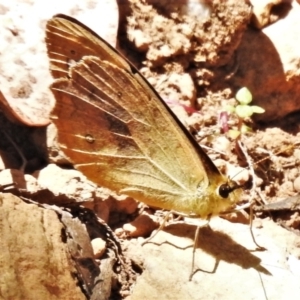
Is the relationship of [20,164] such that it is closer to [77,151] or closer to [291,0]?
[77,151]

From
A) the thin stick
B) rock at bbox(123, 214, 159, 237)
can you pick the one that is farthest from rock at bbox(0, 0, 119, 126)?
the thin stick

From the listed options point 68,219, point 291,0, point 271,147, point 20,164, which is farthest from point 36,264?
point 291,0

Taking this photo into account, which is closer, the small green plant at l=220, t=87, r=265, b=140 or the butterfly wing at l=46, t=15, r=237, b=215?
the butterfly wing at l=46, t=15, r=237, b=215

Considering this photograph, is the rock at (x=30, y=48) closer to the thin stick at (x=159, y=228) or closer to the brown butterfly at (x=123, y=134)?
the brown butterfly at (x=123, y=134)

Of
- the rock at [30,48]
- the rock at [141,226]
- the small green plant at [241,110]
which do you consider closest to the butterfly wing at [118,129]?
the rock at [141,226]

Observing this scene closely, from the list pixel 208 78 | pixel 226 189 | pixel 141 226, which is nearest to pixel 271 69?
pixel 208 78

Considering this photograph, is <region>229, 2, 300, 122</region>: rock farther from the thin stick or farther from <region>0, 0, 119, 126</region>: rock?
the thin stick

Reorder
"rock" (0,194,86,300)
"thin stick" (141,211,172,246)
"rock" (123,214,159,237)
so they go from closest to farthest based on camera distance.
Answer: "rock" (0,194,86,300)
"thin stick" (141,211,172,246)
"rock" (123,214,159,237)

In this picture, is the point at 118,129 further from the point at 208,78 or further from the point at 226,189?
the point at 208,78
